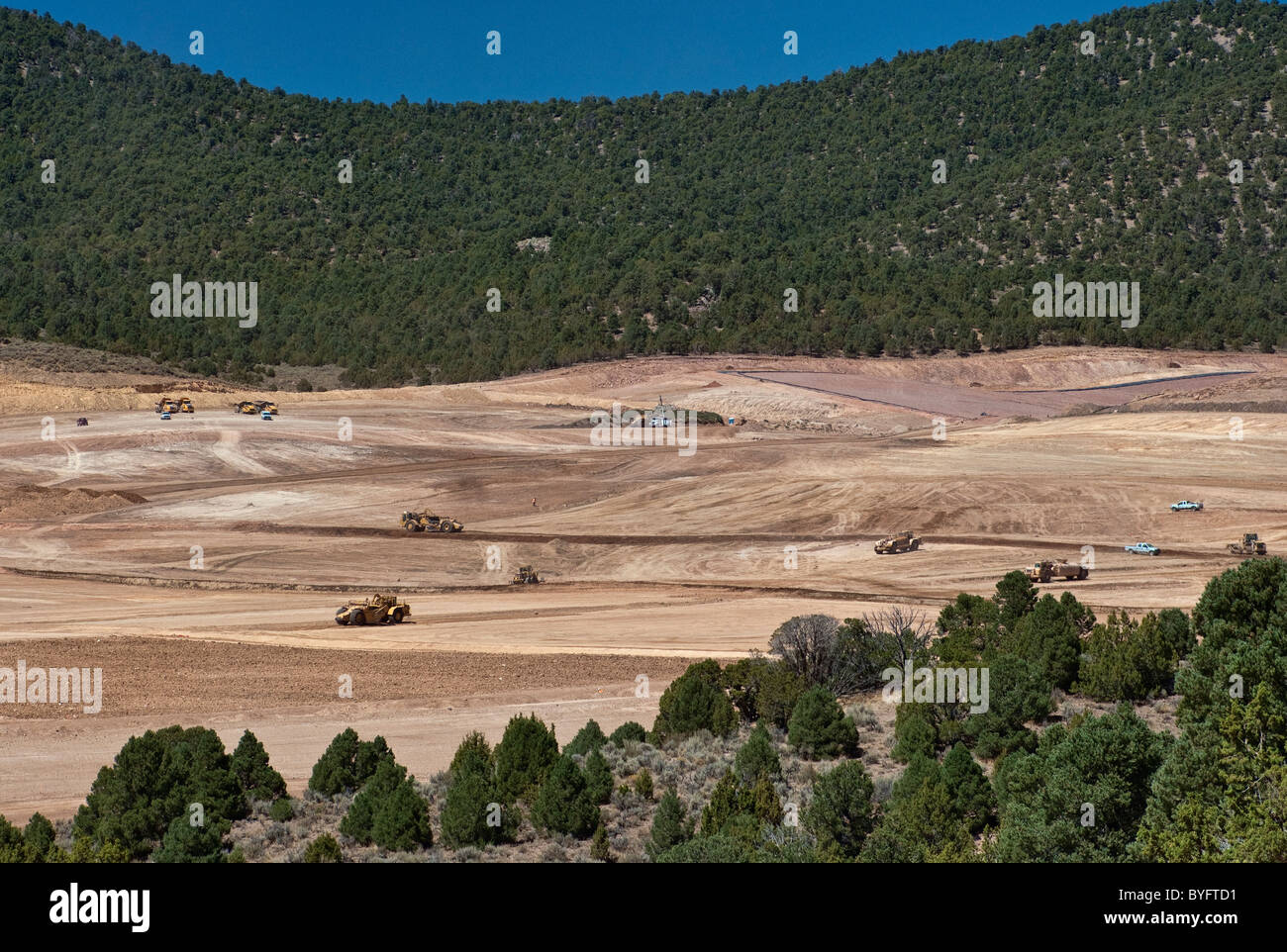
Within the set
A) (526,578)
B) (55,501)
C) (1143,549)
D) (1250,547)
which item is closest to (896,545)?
(1143,549)

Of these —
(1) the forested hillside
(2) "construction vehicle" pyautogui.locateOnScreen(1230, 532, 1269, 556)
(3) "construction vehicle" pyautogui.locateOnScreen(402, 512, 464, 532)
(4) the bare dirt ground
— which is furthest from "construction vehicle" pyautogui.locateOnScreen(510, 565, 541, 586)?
(1) the forested hillside

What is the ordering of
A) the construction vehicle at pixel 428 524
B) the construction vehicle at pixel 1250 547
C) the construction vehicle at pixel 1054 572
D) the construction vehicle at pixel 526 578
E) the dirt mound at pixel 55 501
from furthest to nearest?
the dirt mound at pixel 55 501
the construction vehicle at pixel 428 524
the construction vehicle at pixel 1250 547
the construction vehicle at pixel 526 578
the construction vehicle at pixel 1054 572

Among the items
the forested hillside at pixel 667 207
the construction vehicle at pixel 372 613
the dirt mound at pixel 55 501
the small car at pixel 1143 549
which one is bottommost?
the construction vehicle at pixel 372 613

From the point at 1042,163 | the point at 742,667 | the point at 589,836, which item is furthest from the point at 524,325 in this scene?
the point at 589,836

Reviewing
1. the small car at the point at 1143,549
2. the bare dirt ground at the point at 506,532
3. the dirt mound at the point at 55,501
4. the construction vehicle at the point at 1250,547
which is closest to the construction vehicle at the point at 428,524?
the bare dirt ground at the point at 506,532

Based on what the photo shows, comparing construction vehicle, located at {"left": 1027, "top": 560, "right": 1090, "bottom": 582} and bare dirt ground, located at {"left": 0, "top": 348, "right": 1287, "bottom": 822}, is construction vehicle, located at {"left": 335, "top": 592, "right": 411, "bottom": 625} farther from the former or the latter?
construction vehicle, located at {"left": 1027, "top": 560, "right": 1090, "bottom": 582}

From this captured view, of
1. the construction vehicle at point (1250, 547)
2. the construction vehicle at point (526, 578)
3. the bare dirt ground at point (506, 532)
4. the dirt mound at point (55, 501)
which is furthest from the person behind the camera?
the dirt mound at point (55, 501)

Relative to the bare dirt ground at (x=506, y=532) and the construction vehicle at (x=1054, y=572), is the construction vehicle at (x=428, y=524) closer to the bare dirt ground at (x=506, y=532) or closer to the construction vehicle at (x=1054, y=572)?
the bare dirt ground at (x=506, y=532)

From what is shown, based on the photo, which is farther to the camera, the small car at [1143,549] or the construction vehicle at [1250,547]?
the small car at [1143,549]
